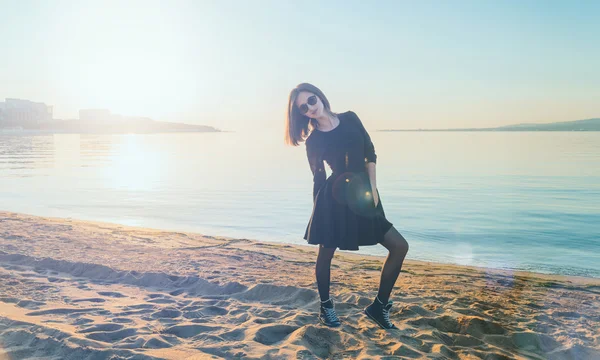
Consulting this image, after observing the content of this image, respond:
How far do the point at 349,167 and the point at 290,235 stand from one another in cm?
739

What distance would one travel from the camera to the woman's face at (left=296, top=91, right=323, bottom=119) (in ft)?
12.8

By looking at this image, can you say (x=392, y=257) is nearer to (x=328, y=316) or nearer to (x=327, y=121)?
(x=328, y=316)

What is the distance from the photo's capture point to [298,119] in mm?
4023

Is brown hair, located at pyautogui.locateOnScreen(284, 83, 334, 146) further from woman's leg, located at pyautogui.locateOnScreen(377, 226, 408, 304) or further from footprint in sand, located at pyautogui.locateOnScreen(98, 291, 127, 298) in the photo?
footprint in sand, located at pyautogui.locateOnScreen(98, 291, 127, 298)

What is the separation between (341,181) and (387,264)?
83 cm

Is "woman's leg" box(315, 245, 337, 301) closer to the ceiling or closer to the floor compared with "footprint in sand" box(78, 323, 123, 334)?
closer to the ceiling

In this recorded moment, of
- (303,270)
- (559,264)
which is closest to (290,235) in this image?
(303,270)

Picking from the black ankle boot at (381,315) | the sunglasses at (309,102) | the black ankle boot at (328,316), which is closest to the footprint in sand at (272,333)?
the black ankle boot at (328,316)

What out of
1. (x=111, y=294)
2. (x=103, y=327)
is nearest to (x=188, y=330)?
(x=103, y=327)

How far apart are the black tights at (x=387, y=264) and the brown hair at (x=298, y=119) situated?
3.22 ft

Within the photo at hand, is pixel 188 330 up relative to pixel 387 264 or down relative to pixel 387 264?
down

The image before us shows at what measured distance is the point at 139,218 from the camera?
1334 cm

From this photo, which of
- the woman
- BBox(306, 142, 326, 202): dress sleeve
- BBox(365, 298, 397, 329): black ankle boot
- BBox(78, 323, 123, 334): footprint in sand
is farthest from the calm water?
BBox(78, 323, 123, 334): footprint in sand

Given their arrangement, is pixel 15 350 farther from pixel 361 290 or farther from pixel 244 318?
pixel 361 290
